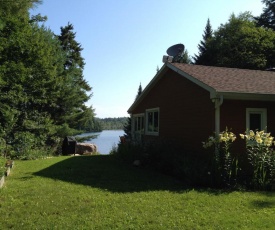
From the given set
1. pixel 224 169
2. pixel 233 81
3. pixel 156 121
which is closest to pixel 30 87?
pixel 156 121

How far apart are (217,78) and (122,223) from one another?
758 centimetres

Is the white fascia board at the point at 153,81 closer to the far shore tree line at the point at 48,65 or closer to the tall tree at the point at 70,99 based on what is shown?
the far shore tree line at the point at 48,65

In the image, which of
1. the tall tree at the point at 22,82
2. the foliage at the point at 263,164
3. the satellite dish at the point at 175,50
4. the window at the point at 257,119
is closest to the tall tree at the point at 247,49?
the tall tree at the point at 22,82

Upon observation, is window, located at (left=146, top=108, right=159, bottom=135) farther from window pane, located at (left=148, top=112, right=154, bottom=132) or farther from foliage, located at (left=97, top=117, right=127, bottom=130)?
foliage, located at (left=97, top=117, right=127, bottom=130)

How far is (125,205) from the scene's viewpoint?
6164 millimetres

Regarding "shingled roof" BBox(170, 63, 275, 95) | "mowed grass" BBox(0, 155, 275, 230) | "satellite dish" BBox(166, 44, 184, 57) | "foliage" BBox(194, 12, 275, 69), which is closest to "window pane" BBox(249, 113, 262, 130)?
"shingled roof" BBox(170, 63, 275, 95)

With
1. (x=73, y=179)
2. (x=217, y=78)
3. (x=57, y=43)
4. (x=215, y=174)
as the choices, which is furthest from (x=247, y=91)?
(x=57, y=43)

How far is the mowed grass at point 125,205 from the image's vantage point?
5.16 meters

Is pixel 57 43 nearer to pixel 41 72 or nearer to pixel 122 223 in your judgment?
pixel 41 72

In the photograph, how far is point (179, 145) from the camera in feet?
38.7

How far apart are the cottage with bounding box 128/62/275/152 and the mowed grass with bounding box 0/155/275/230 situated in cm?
264

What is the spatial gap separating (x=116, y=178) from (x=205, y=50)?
119 feet

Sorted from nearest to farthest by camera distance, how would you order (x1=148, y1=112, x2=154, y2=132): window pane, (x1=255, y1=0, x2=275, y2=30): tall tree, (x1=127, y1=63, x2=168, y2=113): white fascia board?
(x1=127, y1=63, x2=168, y2=113): white fascia board < (x1=148, y1=112, x2=154, y2=132): window pane < (x1=255, y1=0, x2=275, y2=30): tall tree

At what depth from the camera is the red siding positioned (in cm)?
1030
